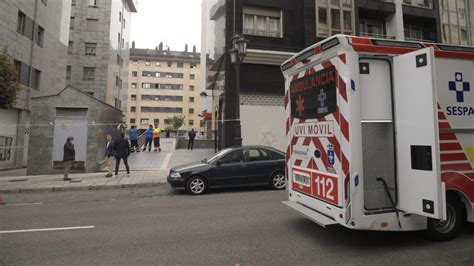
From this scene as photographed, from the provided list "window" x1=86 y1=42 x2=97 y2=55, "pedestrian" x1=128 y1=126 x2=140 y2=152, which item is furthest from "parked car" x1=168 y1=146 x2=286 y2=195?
"window" x1=86 y1=42 x2=97 y2=55

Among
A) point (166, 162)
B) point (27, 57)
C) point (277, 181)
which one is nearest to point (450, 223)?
point (277, 181)

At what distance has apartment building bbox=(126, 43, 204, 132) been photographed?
69.2 meters

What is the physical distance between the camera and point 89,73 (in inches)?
1256

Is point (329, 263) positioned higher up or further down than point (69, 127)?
further down

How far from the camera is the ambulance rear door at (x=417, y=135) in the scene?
3236 mm

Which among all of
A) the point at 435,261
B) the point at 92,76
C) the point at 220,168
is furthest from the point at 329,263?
the point at 92,76

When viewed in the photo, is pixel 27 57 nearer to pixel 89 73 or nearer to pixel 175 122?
pixel 89 73

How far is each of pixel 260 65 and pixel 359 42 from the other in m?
13.0

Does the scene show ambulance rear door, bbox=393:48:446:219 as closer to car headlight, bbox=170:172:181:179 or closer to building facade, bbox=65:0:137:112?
car headlight, bbox=170:172:181:179

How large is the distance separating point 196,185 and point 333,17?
48.2 ft

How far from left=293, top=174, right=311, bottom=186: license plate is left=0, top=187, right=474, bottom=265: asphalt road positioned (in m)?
0.79

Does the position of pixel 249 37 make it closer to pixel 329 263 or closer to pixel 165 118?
pixel 329 263

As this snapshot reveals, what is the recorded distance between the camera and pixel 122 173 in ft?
39.8

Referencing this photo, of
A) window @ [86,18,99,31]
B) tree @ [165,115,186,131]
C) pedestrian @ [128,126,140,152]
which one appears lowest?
pedestrian @ [128,126,140,152]
